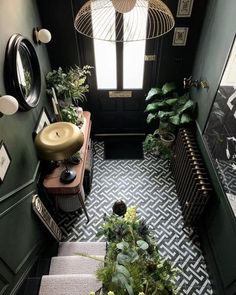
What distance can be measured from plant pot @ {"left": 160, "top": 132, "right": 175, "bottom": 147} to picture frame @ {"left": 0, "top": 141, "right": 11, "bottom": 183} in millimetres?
2494

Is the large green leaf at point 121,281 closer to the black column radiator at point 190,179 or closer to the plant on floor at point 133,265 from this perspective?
the plant on floor at point 133,265

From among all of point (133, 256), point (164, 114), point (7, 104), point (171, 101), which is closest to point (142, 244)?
point (133, 256)

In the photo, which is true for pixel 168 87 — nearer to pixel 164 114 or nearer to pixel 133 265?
pixel 164 114

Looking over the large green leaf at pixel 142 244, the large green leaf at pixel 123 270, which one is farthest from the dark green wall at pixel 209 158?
the large green leaf at pixel 123 270

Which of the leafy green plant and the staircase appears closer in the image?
the staircase

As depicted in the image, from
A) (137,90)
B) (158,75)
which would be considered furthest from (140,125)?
(158,75)

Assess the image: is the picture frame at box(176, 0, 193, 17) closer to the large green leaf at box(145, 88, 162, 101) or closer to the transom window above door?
the transom window above door

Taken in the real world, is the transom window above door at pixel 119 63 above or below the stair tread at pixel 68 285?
above

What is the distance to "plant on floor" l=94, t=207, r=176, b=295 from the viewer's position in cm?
163

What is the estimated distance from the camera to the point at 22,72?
2.49 m

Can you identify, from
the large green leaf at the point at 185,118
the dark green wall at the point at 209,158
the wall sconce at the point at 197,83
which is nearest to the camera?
the dark green wall at the point at 209,158

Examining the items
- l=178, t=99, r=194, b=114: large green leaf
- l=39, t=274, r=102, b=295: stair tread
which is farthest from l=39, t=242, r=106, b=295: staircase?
l=178, t=99, r=194, b=114: large green leaf

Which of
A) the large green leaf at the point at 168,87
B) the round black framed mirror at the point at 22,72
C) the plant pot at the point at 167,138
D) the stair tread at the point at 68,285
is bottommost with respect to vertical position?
the stair tread at the point at 68,285

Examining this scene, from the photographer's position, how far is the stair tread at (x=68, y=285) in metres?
2.19
